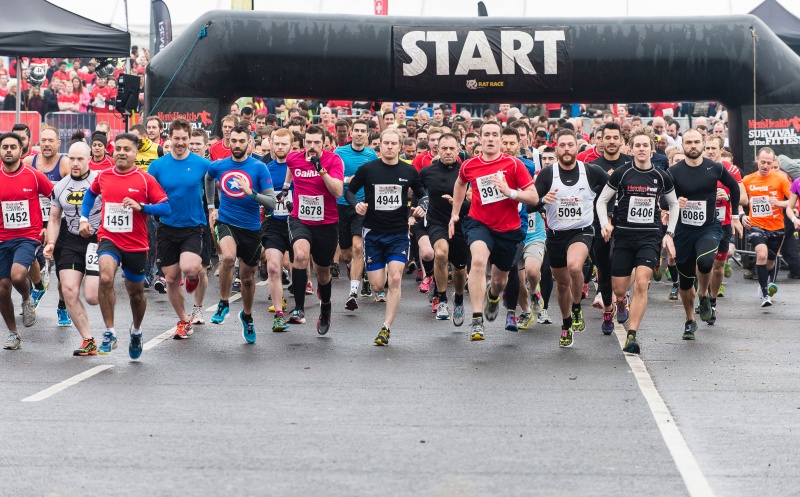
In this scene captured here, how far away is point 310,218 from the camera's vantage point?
12508mm

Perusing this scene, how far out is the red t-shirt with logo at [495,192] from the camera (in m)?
11.8

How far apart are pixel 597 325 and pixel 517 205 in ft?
6.87

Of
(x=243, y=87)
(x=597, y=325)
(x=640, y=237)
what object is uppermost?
(x=243, y=87)

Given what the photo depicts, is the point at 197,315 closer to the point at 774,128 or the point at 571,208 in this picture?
the point at 571,208

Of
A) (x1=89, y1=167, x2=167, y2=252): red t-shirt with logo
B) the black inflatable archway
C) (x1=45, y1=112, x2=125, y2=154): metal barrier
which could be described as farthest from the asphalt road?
(x1=45, y1=112, x2=125, y2=154): metal barrier

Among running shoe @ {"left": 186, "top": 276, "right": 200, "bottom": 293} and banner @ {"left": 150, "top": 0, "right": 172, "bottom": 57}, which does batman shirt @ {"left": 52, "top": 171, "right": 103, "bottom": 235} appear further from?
banner @ {"left": 150, "top": 0, "right": 172, "bottom": 57}

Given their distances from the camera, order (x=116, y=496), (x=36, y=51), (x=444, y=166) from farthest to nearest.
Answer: (x=36, y=51), (x=444, y=166), (x=116, y=496)

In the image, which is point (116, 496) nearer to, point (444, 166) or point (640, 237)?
point (640, 237)

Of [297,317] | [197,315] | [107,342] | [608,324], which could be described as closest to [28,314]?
[197,315]

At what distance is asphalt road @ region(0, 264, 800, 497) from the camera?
6.56 meters

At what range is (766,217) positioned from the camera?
639 inches

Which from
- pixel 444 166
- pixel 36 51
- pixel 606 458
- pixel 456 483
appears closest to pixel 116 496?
pixel 456 483

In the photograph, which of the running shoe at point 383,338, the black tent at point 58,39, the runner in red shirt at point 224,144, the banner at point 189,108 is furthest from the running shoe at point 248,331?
the black tent at point 58,39

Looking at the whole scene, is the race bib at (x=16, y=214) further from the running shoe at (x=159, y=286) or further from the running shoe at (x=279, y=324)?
the running shoe at (x=159, y=286)
